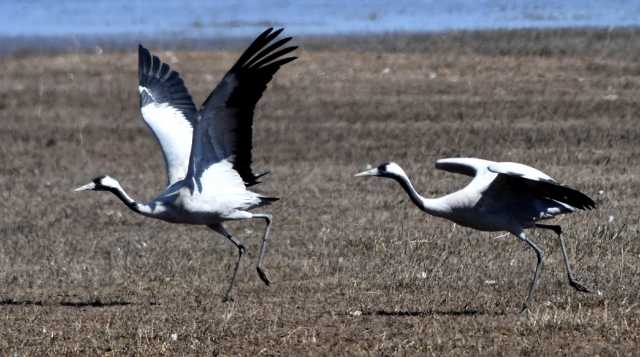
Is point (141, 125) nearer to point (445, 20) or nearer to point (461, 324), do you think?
point (461, 324)

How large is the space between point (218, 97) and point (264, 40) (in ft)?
1.55

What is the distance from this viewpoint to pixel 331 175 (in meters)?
11.4

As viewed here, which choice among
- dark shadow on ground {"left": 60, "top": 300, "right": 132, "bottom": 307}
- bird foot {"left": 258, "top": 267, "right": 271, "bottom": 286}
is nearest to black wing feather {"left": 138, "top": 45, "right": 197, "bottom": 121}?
bird foot {"left": 258, "top": 267, "right": 271, "bottom": 286}

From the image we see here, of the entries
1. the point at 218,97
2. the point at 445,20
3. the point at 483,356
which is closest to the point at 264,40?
the point at 218,97

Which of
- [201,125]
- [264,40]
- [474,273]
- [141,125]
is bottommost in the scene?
[141,125]

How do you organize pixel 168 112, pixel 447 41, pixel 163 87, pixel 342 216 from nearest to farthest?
pixel 168 112 → pixel 163 87 → pixel 342 216 → pixel 447 41

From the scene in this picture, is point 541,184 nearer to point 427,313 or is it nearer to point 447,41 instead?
point 427,313

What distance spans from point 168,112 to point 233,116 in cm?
155

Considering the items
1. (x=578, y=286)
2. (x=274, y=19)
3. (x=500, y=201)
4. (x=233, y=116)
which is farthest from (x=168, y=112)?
(x=274, y=19)

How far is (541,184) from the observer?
20.8 ft

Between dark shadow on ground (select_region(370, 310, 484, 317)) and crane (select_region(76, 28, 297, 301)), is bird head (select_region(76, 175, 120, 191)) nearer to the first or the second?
crane (select_region(76, 28, 297, 301))

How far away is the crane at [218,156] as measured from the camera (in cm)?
675

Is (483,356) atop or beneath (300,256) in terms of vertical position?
atop

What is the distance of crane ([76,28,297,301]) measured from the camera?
6.75m
